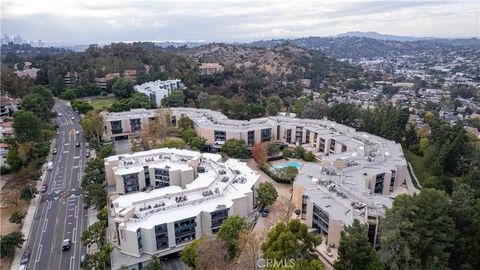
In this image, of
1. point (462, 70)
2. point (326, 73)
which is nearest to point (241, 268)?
point (326, 73)

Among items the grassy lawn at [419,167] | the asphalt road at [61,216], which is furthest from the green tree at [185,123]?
the grassy lawn at [419,167]

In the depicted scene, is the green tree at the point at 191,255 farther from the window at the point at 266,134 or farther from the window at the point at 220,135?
the window at the point at 266,134

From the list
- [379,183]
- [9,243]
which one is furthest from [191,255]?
[379,183]

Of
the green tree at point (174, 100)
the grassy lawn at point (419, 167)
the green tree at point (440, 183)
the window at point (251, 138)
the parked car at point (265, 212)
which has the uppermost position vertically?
the green tree at point (174, 100)

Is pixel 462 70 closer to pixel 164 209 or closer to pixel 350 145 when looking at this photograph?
pixel 350 145

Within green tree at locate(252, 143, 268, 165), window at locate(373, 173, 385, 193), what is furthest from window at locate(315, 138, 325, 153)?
window at locate(373, 173, 385, 193)

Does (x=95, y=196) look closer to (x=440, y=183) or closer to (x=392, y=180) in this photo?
(x=392, y=180)
